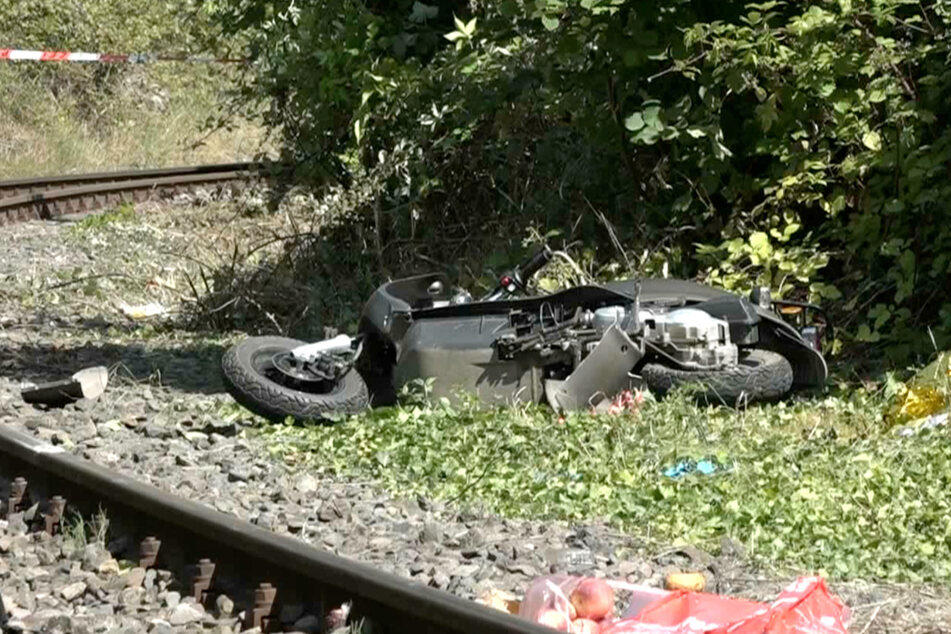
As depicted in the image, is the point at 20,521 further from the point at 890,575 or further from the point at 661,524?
the point at 890,575

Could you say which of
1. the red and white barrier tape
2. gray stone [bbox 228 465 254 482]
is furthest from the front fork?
the red and white barrier tape

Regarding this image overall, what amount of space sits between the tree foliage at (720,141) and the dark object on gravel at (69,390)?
369 centimetres

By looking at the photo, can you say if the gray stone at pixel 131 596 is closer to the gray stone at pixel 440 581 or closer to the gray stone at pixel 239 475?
the gray stone at pixel 440 581

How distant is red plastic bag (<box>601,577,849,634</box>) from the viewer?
5.00 metres

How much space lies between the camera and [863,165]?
11156 millimetres

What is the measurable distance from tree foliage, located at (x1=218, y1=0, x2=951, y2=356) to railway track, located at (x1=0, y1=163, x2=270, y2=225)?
7393 millimetres

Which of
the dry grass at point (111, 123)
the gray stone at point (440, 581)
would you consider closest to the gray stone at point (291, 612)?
the gray stone at point (440, 581)

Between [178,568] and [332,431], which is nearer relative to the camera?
[178,568]

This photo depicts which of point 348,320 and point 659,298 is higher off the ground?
point 659,298

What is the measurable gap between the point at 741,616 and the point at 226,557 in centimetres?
204

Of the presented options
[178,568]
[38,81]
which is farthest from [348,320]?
[38,81]

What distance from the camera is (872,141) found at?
1117 centimetres

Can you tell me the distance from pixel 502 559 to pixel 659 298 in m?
3.58

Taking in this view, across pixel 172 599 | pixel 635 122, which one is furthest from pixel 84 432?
pixel 635 122
